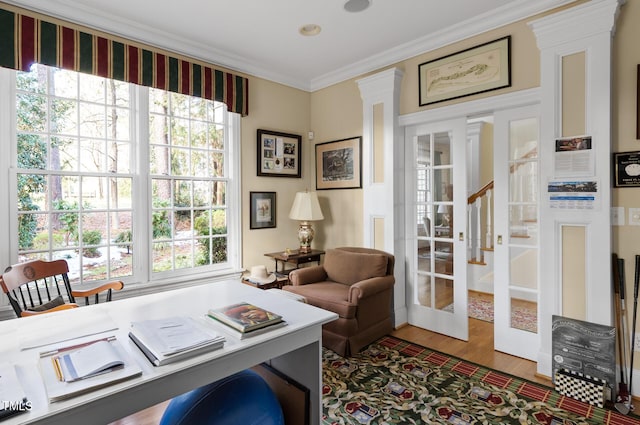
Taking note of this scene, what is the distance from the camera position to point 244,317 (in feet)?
4.52

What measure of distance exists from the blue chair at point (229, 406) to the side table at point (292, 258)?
97.8 inches

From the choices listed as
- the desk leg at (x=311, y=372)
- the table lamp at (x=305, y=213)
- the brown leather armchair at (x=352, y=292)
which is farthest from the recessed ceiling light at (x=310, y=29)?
the desk leg at (x=311, y=372)

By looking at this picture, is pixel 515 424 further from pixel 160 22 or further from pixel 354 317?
pixel 160 22

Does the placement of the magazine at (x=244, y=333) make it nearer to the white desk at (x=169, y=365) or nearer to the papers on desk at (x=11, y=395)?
the white desk at (x=169, y=365)

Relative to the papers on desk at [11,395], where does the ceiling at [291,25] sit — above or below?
above

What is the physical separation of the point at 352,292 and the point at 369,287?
0.55ft

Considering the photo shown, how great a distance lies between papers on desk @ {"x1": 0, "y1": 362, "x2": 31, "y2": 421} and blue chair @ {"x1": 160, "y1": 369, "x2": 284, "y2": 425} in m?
0.57

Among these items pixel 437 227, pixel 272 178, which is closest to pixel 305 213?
pixel 272 178

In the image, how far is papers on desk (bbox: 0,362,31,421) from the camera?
0.83 m

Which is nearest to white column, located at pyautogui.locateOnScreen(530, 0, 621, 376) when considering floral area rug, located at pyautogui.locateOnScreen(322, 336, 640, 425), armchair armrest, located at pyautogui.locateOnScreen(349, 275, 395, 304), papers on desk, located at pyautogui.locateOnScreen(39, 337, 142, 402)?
floral area rug, located at pyautogui.locateOnScreen(322, 336, 640, 425)

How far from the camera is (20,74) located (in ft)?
9.02

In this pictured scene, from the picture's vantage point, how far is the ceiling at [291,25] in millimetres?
2781

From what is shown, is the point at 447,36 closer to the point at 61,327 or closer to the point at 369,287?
the point at 369,287

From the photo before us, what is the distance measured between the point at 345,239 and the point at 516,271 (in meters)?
1.87
